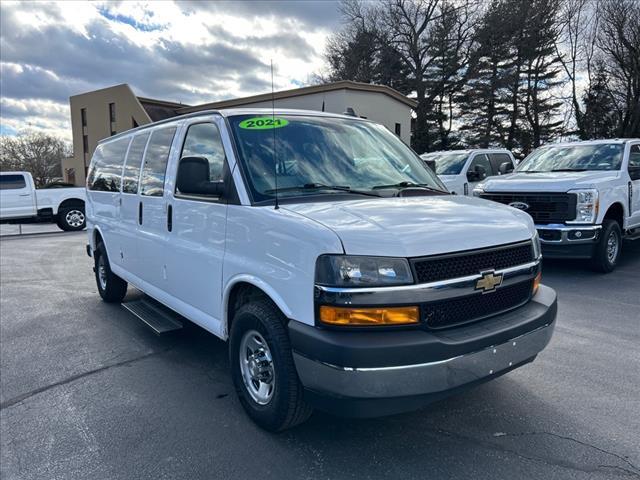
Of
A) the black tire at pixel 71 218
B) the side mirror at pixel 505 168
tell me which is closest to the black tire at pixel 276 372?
the side mirror at pixel 505 168

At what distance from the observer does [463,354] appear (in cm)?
257

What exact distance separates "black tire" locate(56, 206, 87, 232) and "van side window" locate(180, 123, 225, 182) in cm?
1489

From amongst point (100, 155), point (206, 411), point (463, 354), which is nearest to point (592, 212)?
point (463, 354)

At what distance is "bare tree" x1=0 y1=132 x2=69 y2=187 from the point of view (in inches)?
1887

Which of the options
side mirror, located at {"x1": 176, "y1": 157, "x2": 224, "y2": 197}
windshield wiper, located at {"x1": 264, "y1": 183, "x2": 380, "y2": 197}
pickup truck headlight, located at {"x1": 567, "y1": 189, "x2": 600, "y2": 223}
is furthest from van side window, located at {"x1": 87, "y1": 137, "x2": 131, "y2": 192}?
pickup truck headlight, located at {"x1": 567, "y1": 189, "x2": 600, "y2": 223}

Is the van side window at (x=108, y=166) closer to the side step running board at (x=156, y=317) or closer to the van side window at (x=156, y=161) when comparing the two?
the van side window at (x=156, y=161)

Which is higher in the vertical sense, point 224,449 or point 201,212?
point 201,212

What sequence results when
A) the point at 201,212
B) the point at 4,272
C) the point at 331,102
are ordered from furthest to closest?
the point at 331,102
the point at 4,272
the point at 201,212

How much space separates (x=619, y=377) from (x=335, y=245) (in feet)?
9.40

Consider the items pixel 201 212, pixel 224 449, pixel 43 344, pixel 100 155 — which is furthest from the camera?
pixel 100 155

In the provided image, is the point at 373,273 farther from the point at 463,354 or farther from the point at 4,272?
the point at 4,272

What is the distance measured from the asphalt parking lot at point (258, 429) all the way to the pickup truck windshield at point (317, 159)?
1.57m

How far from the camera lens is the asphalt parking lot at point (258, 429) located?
9.08 feet

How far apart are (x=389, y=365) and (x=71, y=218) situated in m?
17.3
